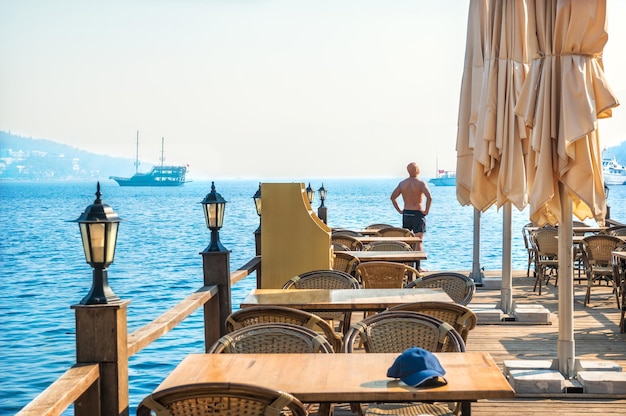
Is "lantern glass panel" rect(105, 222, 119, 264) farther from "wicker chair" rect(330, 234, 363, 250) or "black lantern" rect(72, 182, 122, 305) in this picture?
"wicker chair" rect(330, 234, 363, 250)

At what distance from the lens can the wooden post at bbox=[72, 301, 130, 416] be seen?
165 inches

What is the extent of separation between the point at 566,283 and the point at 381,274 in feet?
8.11

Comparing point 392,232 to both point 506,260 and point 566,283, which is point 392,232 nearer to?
point 506,260

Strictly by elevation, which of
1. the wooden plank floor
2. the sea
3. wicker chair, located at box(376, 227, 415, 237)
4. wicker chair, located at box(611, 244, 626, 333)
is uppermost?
wicker chair, located at box(376, 227, 415, 237)

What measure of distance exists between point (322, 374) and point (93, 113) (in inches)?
4272

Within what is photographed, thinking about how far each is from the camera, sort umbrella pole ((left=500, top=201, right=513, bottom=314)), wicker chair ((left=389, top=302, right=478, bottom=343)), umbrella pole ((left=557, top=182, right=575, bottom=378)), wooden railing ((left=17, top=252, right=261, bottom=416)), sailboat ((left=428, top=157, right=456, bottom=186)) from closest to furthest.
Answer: wooden railing ((left=17, top=252, right=261, bottom=416))
wicker chair ((left=389, top=302, right=478, bottom=343))
umbrella pole ((left=557, top=182, right=575, bottom=378))
umbrella pole ((left=500, top=201, right=513, bottom=314))
sailboat ((left=428, top=157, right=456, bottom=186))

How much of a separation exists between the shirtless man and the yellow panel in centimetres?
565

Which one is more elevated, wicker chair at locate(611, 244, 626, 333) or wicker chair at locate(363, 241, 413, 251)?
wicker chair at locate(363, 241, 413, 251)

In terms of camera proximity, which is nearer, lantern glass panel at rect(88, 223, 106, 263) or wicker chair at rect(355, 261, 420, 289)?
lantern glass panel at rect(88, 223, 106, 263)

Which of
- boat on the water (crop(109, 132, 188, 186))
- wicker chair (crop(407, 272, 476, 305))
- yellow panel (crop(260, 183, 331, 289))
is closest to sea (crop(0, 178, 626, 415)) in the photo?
yellow panel (crop(260, 183, 331, 289))

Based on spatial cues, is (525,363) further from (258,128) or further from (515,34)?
(258,128)

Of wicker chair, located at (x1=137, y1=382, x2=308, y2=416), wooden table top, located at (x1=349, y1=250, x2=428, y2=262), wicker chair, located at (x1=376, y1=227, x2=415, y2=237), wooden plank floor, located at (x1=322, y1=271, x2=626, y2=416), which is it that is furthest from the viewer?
wicker chair, located at (x1=376, y1=227, x2=415, y2=237)

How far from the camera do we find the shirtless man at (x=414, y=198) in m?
14.0

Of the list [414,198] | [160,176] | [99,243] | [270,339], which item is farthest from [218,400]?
[160,176]
